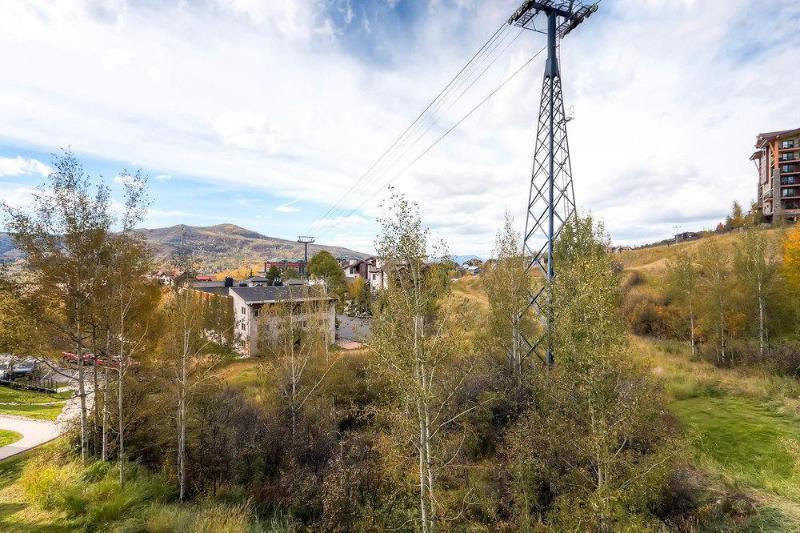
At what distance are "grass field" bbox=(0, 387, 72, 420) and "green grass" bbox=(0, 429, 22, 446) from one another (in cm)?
236

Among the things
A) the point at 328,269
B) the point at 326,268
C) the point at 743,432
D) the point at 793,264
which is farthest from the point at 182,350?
the point at 326,268

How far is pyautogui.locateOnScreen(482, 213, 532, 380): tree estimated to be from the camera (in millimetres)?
20312

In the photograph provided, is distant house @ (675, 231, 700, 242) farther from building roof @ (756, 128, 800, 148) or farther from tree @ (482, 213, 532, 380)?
tree @ (482, 213, 532, 380)

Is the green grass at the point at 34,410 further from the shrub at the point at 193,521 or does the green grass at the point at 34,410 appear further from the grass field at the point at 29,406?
the shrub at the point at 193,521

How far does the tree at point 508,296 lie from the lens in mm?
20312

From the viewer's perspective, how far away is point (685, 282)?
105ft

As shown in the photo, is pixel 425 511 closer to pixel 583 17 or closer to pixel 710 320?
pixel 583 17

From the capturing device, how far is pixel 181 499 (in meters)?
12.7

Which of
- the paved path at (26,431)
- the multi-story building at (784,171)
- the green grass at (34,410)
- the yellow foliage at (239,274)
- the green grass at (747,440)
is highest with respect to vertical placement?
the multi-story building at (784,171)

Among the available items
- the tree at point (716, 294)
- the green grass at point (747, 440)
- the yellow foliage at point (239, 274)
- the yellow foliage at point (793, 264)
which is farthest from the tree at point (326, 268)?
the yellow foliage at point (239, 274)

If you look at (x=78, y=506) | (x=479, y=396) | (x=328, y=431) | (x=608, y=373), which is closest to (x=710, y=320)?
(x=479, y=396)

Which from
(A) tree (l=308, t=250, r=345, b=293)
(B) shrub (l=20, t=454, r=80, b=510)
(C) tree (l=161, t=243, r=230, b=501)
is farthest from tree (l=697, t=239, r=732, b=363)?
(A) tree (l=308, t=250, r=345, b=293)

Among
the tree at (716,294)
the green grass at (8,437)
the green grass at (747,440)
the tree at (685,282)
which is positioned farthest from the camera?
the tree at (685,282)

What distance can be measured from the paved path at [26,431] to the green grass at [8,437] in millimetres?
213
